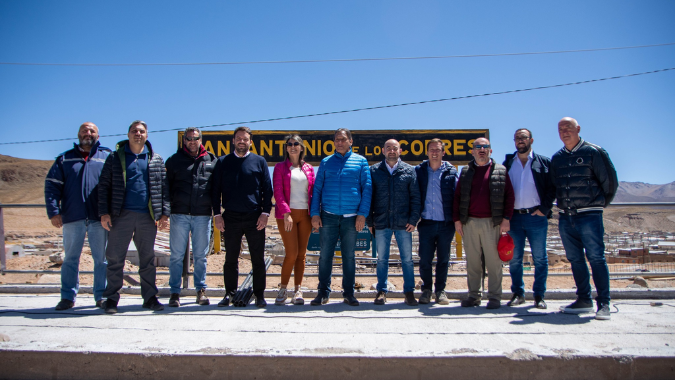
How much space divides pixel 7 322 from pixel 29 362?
1.10 metres

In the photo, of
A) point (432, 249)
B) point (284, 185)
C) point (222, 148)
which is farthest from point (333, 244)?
point (222, 148)

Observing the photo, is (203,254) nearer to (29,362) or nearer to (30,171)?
(29,362)

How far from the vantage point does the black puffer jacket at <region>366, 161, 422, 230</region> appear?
3961 mm

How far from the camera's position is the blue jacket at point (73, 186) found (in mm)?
3730

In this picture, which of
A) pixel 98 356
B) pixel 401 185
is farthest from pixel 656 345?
pixel 98 356

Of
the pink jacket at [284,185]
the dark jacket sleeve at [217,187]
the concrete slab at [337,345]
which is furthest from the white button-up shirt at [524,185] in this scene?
the dark jacket sleeve at [217,187]

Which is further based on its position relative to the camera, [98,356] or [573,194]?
[573,194]

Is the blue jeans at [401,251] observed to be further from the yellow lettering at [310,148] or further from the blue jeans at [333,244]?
the yellow lettering at [310,148]

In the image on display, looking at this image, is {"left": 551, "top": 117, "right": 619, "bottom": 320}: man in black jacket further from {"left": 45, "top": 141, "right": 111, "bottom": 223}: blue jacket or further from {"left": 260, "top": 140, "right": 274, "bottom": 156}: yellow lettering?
{"left": 260, "top": 140, "right": 274, "bottom": 156}: yellow lettering

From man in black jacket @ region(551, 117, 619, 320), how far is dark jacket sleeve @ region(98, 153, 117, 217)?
14.2 ft

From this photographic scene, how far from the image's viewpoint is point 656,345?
2.49m

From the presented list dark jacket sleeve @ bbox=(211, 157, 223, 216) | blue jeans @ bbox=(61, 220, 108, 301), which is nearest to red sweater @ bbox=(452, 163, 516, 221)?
dark jacket sleeve @ bbox=(211, 157, 223, 216)

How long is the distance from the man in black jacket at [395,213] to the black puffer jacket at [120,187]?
219 cm

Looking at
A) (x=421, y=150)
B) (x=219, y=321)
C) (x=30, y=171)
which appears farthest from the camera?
(x=30, y=171)
